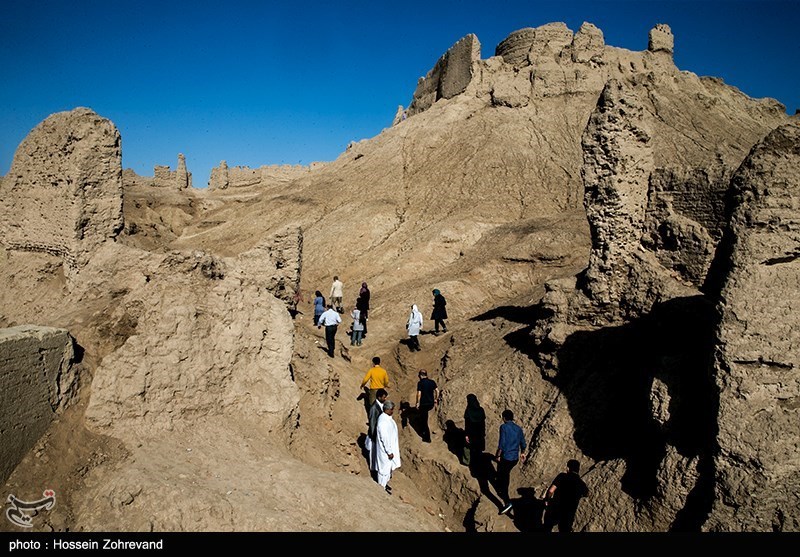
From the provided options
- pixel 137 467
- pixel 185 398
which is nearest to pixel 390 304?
pixel 185 398

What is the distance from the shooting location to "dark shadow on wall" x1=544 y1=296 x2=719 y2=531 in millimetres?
5762

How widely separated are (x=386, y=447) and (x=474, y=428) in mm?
1884

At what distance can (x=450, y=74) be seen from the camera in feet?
115

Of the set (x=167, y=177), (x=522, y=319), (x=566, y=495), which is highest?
(x=167, y=177)

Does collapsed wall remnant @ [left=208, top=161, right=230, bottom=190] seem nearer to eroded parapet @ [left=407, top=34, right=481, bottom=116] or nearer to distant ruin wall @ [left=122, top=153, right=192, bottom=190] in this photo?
distant ruin wall @ [left=122, top=153, right=192, bottom=190]

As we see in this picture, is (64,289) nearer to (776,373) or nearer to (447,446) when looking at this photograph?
(447,446)

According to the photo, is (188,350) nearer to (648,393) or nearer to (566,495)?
(566,495)

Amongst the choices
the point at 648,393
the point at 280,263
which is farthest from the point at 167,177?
the point at 648,393

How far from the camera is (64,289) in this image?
350 inches

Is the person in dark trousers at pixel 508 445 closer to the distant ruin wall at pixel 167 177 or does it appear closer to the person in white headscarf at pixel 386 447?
the person in white headscarf at pixel 386 447

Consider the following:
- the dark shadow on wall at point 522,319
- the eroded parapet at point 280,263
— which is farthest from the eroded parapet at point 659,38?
the eroded parapet at point 280,263

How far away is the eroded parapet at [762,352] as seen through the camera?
5.07 m

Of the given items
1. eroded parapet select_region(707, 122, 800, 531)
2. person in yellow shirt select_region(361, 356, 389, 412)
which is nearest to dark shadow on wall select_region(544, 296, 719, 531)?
eroded parapet select_region(707, 122, 800, 531)
